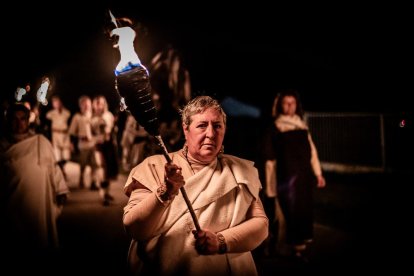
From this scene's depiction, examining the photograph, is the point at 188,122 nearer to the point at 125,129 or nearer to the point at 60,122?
the point at 125,129

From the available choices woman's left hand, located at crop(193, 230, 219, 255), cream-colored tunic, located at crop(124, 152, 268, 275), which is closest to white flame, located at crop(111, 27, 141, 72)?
cream-colored tunic, located at crop(124, 152, 268, 275)

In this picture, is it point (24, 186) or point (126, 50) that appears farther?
point (24, 186)

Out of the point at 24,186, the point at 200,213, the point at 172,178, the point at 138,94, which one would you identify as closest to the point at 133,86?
the point at 138,94

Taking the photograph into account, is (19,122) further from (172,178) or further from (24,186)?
(172,178)

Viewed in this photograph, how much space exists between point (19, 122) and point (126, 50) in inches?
132

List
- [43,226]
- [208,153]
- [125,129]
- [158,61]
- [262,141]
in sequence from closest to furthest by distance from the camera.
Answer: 1. [208,153]
2. [43,226]
3. [262,141]
4. [125,129]
5. [158,61]

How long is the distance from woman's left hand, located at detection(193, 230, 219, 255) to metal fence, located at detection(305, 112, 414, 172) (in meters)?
9.82

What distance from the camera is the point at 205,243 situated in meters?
2.46

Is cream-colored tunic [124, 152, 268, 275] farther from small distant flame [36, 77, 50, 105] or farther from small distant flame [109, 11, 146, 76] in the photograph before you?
small distant flame [36, 77, 50, 105]

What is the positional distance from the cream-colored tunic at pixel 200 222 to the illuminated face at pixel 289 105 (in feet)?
11.5

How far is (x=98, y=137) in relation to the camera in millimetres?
9789

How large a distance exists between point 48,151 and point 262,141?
2960mm

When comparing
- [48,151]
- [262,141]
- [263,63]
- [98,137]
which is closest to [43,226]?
[48,151]

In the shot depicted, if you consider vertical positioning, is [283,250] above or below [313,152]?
below
